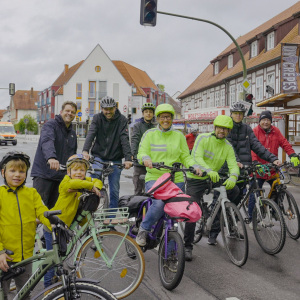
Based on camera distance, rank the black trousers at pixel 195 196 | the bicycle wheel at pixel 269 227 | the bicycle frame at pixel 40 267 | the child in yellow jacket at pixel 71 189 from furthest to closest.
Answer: the bicycle wheel at pixel 269 227, the black trousers at pixel 195 196, the child in yellow jacket at pixel 71 189, the bicycle frame at pixel 40 267

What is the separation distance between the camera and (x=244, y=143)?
6738 mm

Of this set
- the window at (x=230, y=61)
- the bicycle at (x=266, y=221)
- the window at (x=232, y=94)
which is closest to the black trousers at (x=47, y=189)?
the bicycle at (x=266, y=221)

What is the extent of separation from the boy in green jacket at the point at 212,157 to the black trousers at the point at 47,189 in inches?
67.3

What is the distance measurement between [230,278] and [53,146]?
248cm

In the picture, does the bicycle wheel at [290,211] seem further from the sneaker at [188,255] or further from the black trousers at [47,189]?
the black trousers at [47,189]

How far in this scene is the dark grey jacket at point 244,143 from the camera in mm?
6699

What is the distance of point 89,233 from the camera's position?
13.3 ft

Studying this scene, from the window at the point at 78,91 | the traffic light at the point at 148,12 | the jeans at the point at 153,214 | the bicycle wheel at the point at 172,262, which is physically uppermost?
the window at the point at 78,91

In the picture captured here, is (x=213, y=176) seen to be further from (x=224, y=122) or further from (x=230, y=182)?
(x=224, y=122)

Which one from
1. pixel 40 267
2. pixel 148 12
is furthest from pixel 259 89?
pixel 40 267

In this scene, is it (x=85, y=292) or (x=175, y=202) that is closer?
(x=85, y=292)

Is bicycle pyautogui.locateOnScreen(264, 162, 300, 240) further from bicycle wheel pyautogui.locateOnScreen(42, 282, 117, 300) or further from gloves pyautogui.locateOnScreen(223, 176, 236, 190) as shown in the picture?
bicycle wheel pyautogui.locateOnScreen(42, 282, 117, 300)

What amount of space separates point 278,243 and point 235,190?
2.91 feet

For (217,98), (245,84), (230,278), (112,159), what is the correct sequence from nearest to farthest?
1. (230,278)
2. (112,159)
3. (245,84)
4. (217,98)
